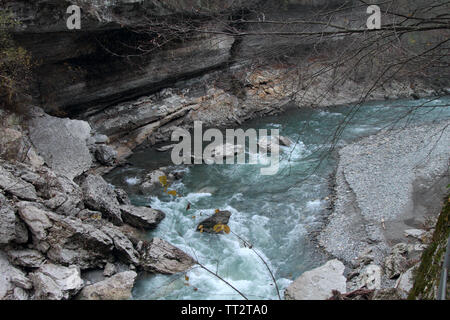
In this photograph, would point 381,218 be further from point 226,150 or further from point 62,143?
point 62,143

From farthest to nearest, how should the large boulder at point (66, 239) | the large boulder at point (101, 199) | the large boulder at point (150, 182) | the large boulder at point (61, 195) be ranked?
1. the large boulder at point (150, 182)
2. the large boulder at point (101, 199)
3. the large boulder at point (61, 195)
4. the large boulder at point (66, 239)

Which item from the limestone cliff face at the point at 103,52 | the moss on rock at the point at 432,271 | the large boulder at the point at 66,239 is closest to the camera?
the moss on rock at the point at 432,271

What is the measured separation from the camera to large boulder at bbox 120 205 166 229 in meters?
6.34

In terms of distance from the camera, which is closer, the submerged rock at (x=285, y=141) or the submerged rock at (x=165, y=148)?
the submerged rock at (x=285, y=141)

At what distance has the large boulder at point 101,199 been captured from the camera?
6219mm

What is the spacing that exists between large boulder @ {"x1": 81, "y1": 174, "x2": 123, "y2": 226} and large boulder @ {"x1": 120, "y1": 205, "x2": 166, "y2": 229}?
0.14m

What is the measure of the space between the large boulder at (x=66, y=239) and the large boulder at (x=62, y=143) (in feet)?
6.49

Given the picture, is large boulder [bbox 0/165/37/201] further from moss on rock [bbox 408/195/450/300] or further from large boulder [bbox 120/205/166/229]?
moss on rock [bbox 408/195/450/300]

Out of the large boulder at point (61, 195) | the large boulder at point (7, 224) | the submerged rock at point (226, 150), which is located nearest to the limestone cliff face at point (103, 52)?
the submerged rock at point (226, 150)

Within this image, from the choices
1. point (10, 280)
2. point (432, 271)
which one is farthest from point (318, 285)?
point (10, 280)

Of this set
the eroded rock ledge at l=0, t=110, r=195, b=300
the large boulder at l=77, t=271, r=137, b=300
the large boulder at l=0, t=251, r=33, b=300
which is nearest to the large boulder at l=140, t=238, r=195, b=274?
the eroded rock ledge at l=0, t=110, r=195, b=300

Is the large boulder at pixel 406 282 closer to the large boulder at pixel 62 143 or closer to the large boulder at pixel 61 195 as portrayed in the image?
the large boulder at pixel 61 195
